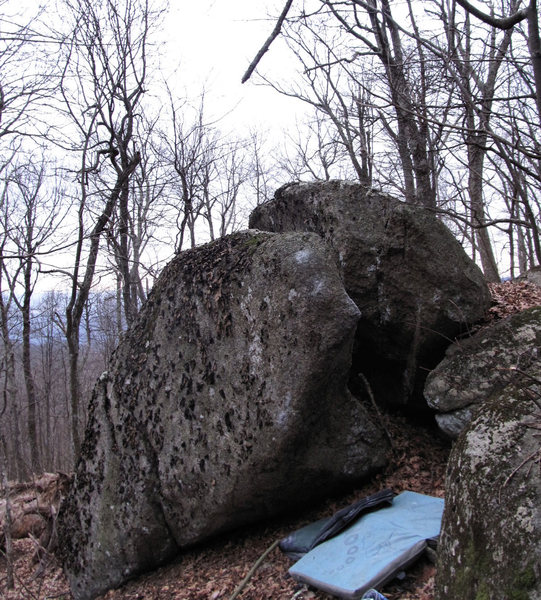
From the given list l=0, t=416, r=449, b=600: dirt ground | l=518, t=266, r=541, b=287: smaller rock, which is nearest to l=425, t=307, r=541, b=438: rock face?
l=0, t=416, r=449, b=600: dirt ground

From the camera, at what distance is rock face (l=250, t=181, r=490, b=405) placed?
4.98 metres

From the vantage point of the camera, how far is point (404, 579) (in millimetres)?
3045

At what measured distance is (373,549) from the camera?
3.30 meters

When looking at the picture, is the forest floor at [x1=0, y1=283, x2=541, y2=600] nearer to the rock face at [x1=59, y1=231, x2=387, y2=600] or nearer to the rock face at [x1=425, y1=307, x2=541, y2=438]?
the rock face at [x1=59, y1=231, x2=387, y2=600]

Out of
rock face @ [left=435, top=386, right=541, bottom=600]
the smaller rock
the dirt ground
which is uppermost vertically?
the smaller rock

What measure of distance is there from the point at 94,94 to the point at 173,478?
8.78m

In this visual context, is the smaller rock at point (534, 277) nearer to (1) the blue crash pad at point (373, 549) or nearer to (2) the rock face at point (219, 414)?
(2) the rock face at point (219, 414)

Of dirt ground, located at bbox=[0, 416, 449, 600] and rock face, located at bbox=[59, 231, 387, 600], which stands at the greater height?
rock face, located at bbox=[59, 231, 387, 600]

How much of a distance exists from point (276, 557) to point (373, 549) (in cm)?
106

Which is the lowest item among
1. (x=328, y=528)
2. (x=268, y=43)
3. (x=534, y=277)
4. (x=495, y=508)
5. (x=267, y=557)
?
(x=267, y=557)

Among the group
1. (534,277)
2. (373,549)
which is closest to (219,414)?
(373,549)

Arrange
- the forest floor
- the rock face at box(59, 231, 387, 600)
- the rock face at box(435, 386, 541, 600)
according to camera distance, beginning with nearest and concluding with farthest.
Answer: the rock face at box(435, 386, 541, 600) → the forest floor → the rock face at box(59, 231, 387, 600)

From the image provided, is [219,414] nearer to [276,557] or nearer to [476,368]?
[276,557]

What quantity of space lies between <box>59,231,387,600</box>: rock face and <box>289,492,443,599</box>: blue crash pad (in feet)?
2.18
